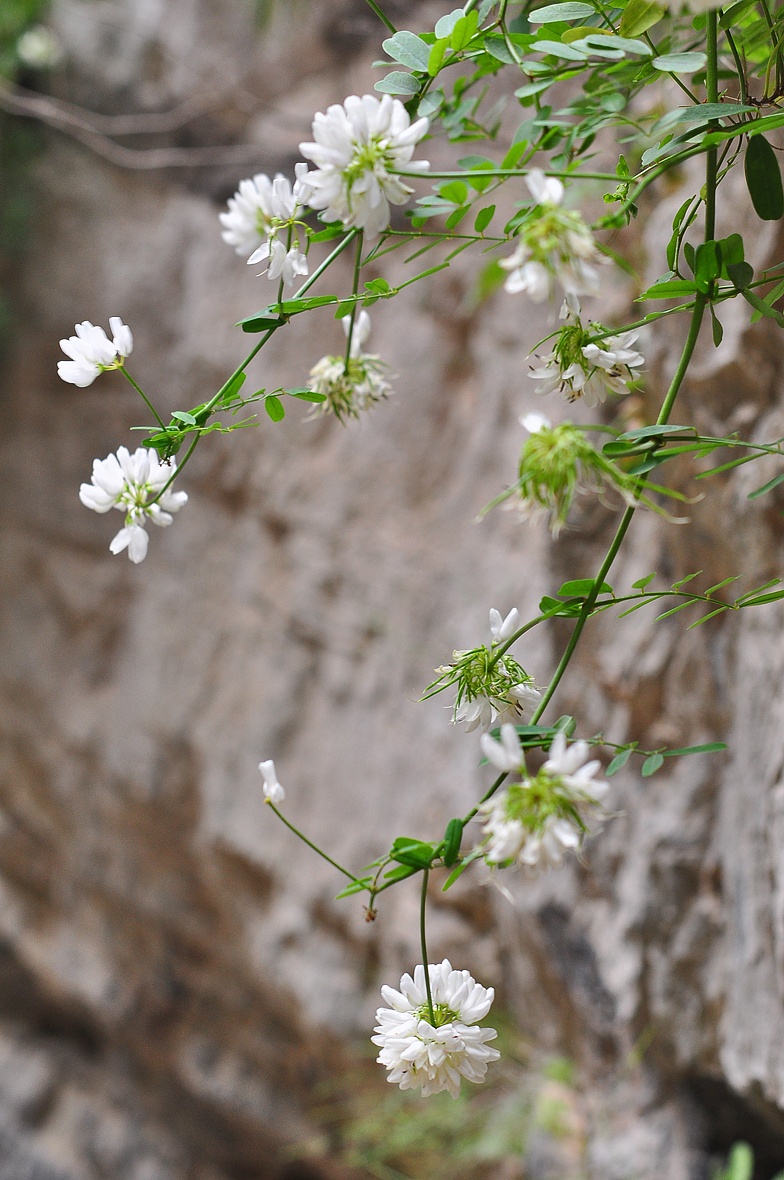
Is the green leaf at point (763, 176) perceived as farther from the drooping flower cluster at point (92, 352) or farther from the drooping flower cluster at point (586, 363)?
the drooping flower cluster at point (92, 352)

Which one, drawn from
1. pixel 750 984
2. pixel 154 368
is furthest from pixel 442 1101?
pixel 154 368

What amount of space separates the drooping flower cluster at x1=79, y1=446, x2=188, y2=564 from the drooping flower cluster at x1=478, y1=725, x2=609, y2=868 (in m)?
0.20

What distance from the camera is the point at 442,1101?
1509 millimetres

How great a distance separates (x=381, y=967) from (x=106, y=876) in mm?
672

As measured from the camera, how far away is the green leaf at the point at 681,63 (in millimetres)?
373

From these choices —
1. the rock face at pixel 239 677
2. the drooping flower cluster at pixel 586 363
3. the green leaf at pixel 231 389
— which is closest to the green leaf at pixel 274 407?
the green leaf at pixel 231 389

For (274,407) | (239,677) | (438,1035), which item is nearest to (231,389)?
(274,407)

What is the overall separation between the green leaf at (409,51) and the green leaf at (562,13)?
6cm

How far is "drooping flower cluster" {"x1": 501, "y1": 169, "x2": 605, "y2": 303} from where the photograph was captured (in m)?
0.31

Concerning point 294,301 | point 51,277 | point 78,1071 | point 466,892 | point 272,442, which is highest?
point 51,277

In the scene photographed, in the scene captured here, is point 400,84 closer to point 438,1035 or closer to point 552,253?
point 552,253

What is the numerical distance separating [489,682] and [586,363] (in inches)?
6.4

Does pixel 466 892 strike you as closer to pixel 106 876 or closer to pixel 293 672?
pixel 293 672

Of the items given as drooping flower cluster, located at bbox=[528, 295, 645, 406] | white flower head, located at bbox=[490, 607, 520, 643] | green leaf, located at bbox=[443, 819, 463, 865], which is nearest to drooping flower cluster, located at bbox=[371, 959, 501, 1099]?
green leaf, located at bbox=[443, 819, 463, 865]
